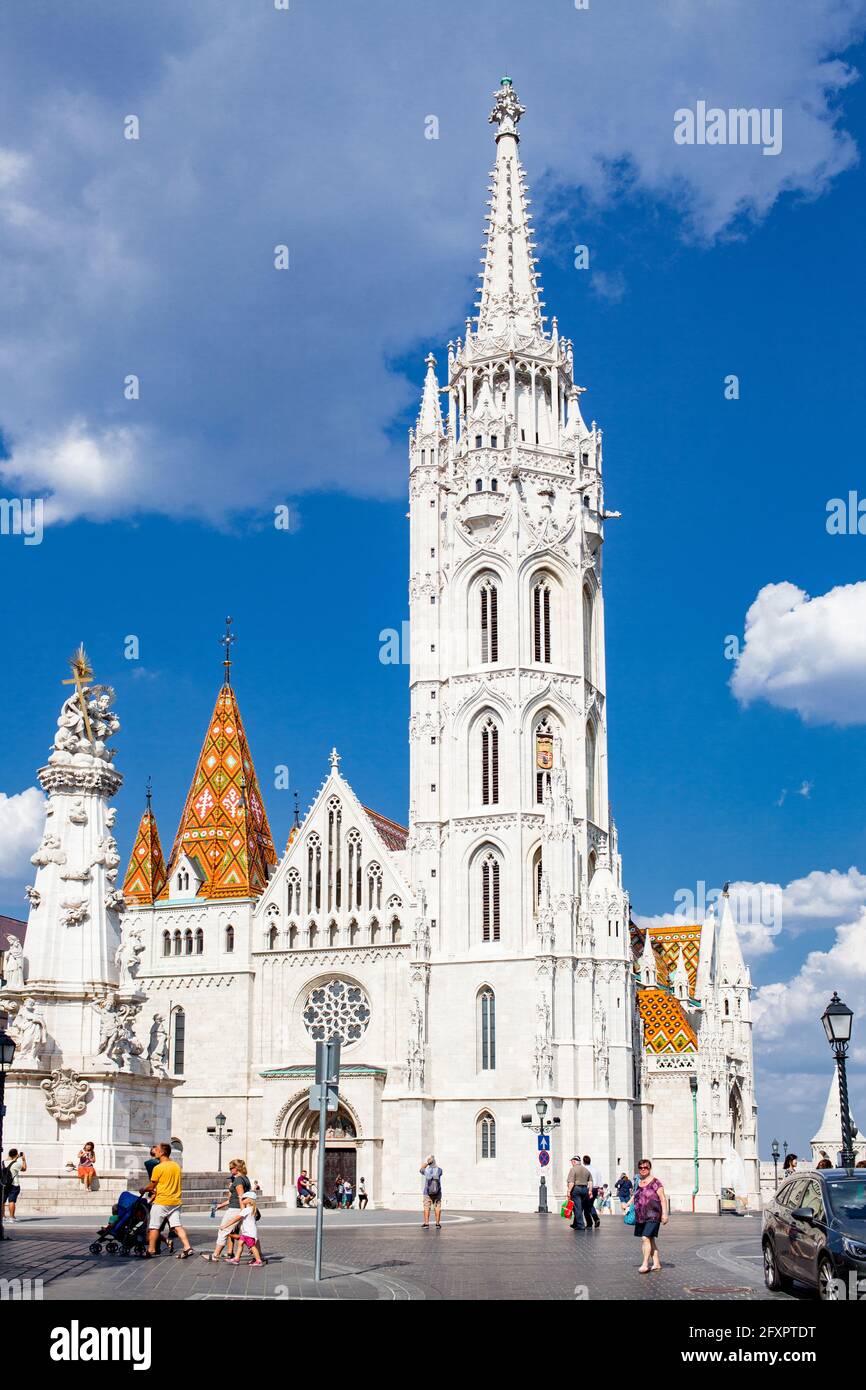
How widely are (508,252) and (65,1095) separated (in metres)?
48.6

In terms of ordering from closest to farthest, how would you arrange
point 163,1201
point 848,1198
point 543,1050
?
point 848,1198 < point 163,1201 < point 543,1050

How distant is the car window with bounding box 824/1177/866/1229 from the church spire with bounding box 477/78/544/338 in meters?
55.4

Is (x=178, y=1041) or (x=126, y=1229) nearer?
(x=126, y=1229)

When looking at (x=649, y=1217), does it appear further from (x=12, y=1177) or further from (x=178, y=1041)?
(x=178, y=1041)

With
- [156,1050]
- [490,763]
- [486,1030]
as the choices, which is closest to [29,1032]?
[156,1050]

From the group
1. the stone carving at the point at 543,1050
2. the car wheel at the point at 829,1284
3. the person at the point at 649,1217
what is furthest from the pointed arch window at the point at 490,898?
the car wheel at the point at 829,1284

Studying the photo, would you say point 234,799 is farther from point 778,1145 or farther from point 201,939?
point 778,1145

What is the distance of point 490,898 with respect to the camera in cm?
5903
